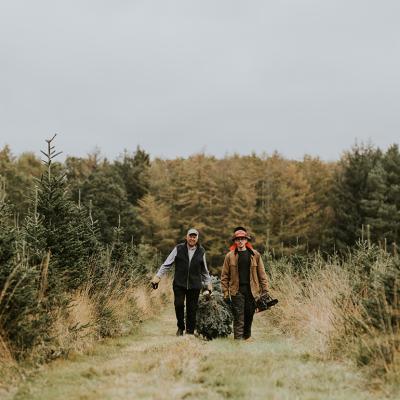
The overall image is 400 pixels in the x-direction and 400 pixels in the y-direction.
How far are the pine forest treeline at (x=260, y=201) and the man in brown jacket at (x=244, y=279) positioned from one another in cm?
3846

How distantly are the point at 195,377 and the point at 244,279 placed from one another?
17.1 feet

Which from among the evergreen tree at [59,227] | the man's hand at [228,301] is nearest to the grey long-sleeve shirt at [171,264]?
the man's hand at [228,301]

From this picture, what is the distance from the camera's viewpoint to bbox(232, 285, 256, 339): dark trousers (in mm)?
11531

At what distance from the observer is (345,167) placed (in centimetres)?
5544

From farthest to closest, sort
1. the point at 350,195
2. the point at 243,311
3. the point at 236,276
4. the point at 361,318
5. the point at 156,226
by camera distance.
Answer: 1. the point at 156,226
2. the point at 350,195
3. the point at 236,276
4. the point at 243,311
5. the point at 361,318

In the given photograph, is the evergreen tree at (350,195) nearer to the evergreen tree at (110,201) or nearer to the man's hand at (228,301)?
the evergreen tree at (110,201)

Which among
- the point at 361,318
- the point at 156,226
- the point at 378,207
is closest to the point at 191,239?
the point at 361,318

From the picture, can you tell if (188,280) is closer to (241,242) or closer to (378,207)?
(241,242)

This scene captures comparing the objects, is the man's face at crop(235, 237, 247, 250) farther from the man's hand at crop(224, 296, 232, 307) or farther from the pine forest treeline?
the pine forest treeline

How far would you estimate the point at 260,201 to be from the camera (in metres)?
63.6

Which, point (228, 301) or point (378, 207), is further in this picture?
point (378, 207)

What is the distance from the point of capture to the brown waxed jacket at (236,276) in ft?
38.4

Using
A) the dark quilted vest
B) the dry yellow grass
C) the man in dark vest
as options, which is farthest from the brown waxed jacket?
the dry yellow grass

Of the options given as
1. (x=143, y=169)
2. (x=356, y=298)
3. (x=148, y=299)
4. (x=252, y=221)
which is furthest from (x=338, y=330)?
(x=143, y=169)
